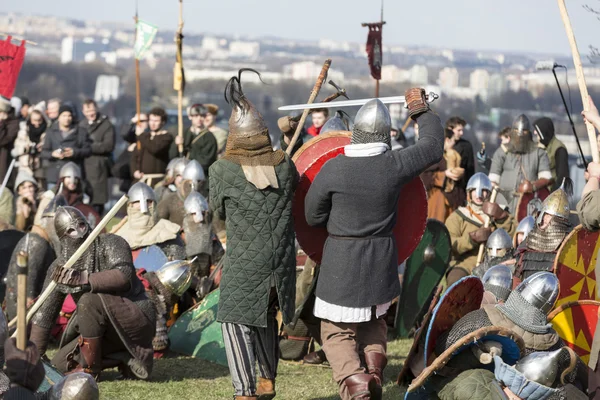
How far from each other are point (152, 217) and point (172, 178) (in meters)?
2.43

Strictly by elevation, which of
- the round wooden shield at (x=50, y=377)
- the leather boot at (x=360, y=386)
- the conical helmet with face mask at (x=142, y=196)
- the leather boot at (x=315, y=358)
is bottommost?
the leather boot at (x=315, y=358)

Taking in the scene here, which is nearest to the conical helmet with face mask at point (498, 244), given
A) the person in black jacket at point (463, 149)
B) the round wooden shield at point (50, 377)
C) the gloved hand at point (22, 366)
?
the person in black jacket at point (463, 149)

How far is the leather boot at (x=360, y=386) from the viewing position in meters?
5.90

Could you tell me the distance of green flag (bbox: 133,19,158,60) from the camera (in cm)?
1495

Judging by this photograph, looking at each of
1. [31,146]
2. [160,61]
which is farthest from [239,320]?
[160,61]

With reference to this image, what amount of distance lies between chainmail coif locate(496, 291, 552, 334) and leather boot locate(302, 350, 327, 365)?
2.46 meters

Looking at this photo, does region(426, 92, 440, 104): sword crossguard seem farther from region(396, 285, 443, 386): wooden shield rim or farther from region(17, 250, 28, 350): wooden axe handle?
region(17, 250, 28, 350): wooden axe handle

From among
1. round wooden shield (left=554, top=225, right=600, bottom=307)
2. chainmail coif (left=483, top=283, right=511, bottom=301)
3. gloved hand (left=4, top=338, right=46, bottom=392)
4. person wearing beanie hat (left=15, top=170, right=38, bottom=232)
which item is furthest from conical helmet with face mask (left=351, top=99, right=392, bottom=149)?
person wearing beanie hat (left=15, top=170, right=38, bottom=232)

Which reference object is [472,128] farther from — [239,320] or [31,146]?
[239,320]

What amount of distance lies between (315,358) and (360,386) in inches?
84.7

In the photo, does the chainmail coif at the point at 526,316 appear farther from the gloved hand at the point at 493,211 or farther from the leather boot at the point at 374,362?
the gloved hand at the point at 493,211

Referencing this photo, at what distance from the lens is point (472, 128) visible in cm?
3133

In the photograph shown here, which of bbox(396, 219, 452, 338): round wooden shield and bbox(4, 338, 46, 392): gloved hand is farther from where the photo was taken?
bbox(396, 219, 452, 338): round wooden shield

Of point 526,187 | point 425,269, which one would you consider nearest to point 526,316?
point 425,269
